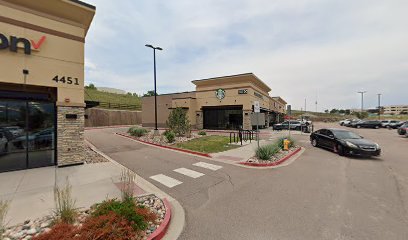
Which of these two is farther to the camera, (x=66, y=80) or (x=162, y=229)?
(x=66, y=80)

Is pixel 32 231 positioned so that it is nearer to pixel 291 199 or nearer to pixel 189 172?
pixel 189 172

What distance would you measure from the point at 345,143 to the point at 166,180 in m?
10.4

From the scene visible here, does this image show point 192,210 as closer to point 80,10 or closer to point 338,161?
point 338,161

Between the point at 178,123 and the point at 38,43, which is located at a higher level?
the point at 38,43

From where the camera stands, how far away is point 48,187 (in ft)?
20.0

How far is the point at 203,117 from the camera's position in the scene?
31.0 metres

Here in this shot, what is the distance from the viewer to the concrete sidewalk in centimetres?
462

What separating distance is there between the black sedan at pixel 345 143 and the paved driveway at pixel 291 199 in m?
1.10

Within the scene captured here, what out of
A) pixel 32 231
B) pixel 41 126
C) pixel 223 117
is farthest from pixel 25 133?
pixel 223 117

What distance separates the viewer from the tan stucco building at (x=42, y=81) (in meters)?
7.39

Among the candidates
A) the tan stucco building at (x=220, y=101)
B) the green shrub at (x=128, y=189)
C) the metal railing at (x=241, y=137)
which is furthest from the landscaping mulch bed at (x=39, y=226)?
the tan stucco building at (x=220, y=101)

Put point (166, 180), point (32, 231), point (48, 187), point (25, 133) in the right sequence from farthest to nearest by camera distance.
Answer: point (25, 133)
point (166, 180)
point (48, 187)
point (32, 231)

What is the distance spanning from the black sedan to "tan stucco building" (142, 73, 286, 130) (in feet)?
40.2

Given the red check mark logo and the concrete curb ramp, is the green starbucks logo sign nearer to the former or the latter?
the red check mark logo
